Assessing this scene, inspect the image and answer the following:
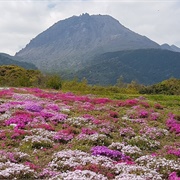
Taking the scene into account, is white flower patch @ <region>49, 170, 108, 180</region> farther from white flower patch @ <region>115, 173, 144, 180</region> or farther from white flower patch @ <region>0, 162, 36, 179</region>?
white flower patch @ <region>0, 162, 36, 179</region>

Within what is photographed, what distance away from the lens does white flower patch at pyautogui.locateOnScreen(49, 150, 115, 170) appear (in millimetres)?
12141

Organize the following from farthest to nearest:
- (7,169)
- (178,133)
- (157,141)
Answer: (178,133), (157,141), (7,169)

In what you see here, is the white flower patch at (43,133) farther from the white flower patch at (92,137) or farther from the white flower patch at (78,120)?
the white flower patch at (78,120)

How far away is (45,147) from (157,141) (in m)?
6.95

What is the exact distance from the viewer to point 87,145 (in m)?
15.4

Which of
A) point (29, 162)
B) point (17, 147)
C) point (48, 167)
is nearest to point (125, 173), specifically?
point (48, 167)

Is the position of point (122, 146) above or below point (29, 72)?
below

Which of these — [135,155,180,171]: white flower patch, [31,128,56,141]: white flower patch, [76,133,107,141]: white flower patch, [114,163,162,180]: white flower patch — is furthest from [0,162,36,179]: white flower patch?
[76,133,107,141]: white flower patch

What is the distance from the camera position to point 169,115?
24.7m

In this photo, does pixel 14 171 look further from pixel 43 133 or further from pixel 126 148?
pixel 126 148

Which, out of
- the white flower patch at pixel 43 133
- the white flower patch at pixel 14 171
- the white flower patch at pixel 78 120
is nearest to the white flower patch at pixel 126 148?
the white flower patch at pixel 43 133

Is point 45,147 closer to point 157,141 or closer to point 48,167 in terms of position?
point 48,167

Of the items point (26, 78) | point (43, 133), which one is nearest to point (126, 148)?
point (43, 133)

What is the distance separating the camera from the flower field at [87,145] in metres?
11.5
